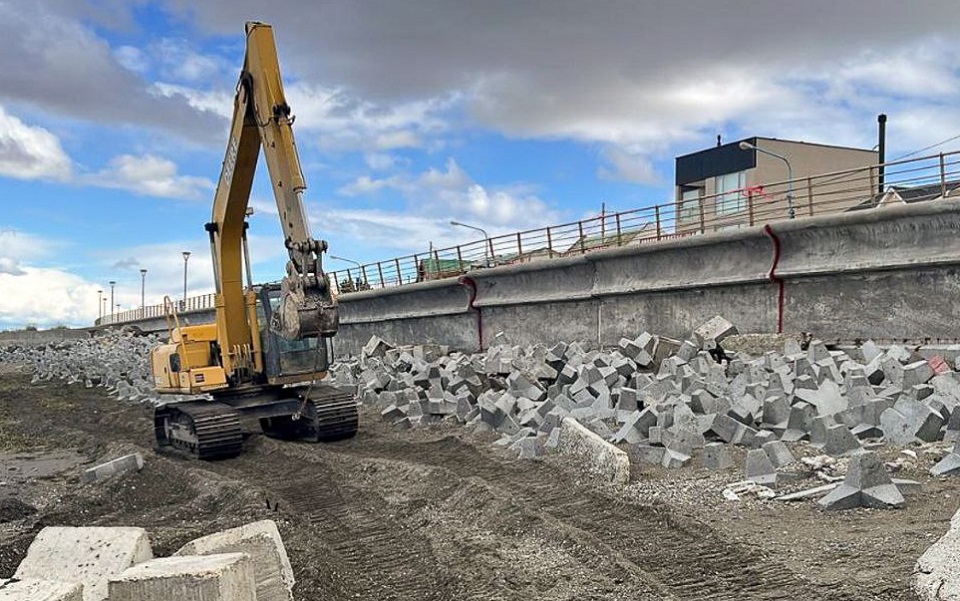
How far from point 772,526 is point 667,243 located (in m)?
11.2

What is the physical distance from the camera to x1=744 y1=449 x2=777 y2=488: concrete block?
7363 millimetres

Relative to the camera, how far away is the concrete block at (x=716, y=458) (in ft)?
26.3

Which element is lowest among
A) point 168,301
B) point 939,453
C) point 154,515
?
point 154,515

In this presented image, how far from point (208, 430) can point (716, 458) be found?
7.14 m

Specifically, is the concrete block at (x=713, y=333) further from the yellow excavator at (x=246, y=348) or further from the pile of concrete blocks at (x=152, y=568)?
the pile of concrete blocks at (x=152, y=568)

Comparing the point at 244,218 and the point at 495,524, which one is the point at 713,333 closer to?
the point at 244,218

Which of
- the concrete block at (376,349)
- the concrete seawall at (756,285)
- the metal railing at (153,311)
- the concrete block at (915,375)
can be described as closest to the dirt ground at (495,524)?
the concrete block at (915,375)

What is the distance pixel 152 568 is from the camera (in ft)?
13.8

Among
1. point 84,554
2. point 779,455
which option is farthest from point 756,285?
point 84,554

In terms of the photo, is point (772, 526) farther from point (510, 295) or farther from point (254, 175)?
point (510, 295)

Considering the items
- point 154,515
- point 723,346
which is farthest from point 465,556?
point 723,346

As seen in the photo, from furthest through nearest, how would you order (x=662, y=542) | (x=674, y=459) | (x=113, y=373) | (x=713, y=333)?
(x=113, y=373) → (x=713, y=333) → (x=674, y=459) → (x=662, y=542)

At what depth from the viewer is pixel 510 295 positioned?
21922mm

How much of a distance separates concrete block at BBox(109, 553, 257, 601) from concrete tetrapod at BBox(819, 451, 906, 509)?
14.8ft
